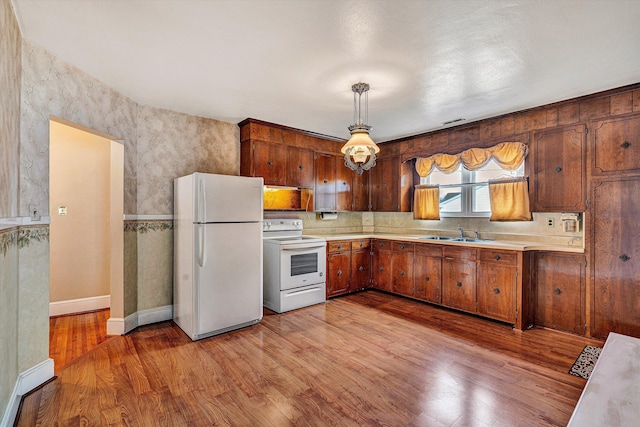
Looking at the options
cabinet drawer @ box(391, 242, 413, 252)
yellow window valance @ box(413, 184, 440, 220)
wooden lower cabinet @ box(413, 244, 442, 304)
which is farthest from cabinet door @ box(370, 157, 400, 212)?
wooden lower cabinet @ box(413, 244, 442, 304)

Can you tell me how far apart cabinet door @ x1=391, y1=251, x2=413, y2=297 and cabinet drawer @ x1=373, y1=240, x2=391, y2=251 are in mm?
142

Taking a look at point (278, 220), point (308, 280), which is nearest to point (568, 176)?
point (308, 280)

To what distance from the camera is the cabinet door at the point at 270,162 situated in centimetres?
409

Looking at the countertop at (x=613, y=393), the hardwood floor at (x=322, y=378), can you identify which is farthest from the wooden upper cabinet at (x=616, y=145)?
the countertop at (x=613, y=393)

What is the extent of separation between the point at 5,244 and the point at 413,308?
13.6ft

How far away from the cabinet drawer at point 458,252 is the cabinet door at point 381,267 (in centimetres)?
96

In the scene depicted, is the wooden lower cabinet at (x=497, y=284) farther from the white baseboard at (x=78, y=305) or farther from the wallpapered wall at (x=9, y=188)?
the white baseboard at (x=78, y=305)

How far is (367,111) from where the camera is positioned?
3.72 meters

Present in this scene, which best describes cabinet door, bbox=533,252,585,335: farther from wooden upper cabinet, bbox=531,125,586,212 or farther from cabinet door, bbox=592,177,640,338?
wooden upper cabinet, bbox=531,125,586,212

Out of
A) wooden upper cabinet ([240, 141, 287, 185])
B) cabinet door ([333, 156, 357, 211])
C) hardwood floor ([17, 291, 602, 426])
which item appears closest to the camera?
hardwood floor ([17, 291, 602, 426])

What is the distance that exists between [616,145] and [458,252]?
191cm

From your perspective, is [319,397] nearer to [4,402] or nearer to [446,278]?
[4,402]

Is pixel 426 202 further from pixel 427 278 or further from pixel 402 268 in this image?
pixel 427 278

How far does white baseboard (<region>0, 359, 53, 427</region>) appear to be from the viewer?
6.12ft
